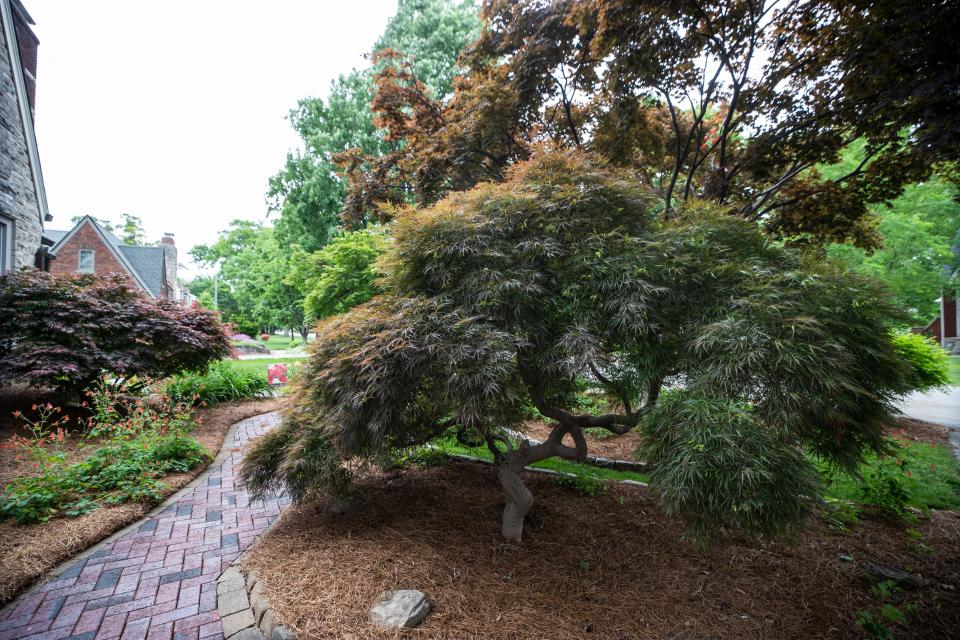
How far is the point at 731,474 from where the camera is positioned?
69.9 inches

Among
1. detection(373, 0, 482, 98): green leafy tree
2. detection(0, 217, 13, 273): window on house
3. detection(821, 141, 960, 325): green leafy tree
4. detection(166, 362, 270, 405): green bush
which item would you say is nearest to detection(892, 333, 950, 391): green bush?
detection(821, 141, 960, 325): green leafy tree

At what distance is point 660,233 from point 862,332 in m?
1.20

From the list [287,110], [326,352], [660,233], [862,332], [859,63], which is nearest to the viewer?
[862,332]

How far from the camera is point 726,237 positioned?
2578 mm

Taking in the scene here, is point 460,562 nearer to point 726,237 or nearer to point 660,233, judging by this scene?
point 660,233

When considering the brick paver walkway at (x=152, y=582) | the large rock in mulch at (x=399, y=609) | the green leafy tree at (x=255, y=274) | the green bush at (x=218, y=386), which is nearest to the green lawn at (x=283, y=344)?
the green leafy tree at (x=255, y=274)

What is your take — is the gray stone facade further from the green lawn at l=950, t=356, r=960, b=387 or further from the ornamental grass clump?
the green lawn at l=950, t=356, r=960, b=387

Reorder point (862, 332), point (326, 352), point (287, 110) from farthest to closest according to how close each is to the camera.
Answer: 1. point (287, 110)
2. point (326, 352)
3. point (862, 332)

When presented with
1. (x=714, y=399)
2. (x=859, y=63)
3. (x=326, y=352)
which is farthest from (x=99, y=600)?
(x=859, y=63)

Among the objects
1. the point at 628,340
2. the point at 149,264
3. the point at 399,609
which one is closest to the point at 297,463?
the point at 399,609

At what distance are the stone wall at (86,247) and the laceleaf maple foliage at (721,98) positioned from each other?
836 inches

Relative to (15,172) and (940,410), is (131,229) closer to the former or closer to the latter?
A: (15,172)

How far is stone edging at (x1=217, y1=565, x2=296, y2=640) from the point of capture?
87.1 inches

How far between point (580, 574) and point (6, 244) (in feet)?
34.3
